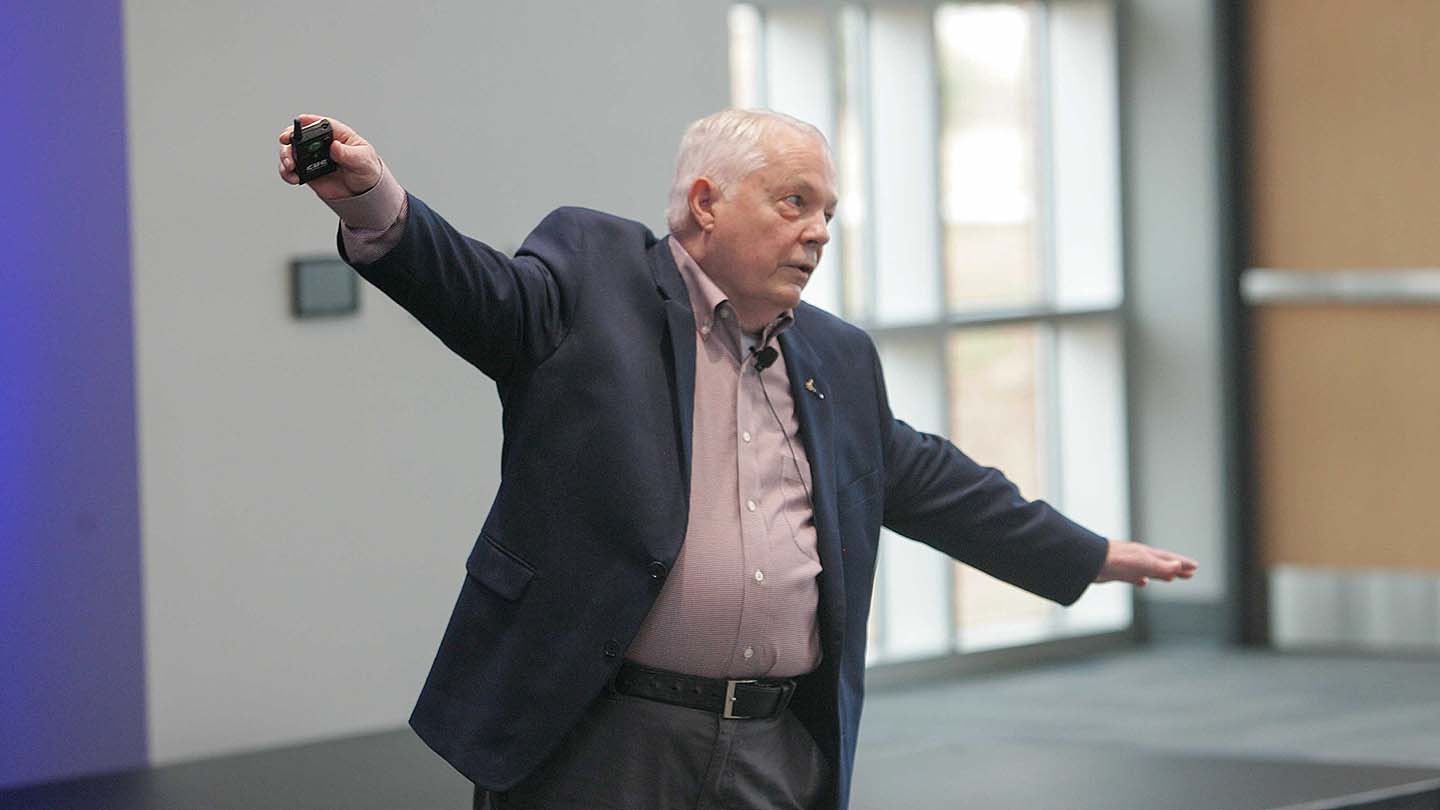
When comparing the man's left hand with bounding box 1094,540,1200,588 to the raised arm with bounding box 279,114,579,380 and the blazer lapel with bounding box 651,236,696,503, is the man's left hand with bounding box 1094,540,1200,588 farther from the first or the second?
the raised arm with bounding box 279,114,579,380

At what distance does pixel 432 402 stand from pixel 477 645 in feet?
6.16

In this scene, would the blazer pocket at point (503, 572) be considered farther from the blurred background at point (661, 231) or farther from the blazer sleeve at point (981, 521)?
the blurred background at point (661, 231)

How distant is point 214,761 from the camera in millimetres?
3988

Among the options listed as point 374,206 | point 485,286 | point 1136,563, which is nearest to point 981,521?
point 1136,563

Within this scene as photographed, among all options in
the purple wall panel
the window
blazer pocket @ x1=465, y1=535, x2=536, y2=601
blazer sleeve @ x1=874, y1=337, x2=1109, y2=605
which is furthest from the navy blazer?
the window

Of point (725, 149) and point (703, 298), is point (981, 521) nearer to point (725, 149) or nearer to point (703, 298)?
point (703, 298)

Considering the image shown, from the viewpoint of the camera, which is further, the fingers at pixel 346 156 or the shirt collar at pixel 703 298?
the shirt collar at pixel 703 298

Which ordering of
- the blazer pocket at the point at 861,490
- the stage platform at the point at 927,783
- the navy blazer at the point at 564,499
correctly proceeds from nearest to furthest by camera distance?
the navy blazer at the point at 564,499 < the blazer pocket at the point at 861,490 < the stage platform at the point at 927,783

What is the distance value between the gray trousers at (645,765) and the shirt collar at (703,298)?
0.46 metres

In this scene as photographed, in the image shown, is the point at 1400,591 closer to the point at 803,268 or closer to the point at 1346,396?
the point at 1346,396

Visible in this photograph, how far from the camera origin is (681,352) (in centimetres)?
247

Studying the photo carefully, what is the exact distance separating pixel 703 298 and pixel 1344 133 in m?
3.97

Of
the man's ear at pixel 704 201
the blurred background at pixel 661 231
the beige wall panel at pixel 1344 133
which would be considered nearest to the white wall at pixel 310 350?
the blurred background at pixel 661 231

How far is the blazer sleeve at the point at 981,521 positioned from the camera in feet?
9.30
